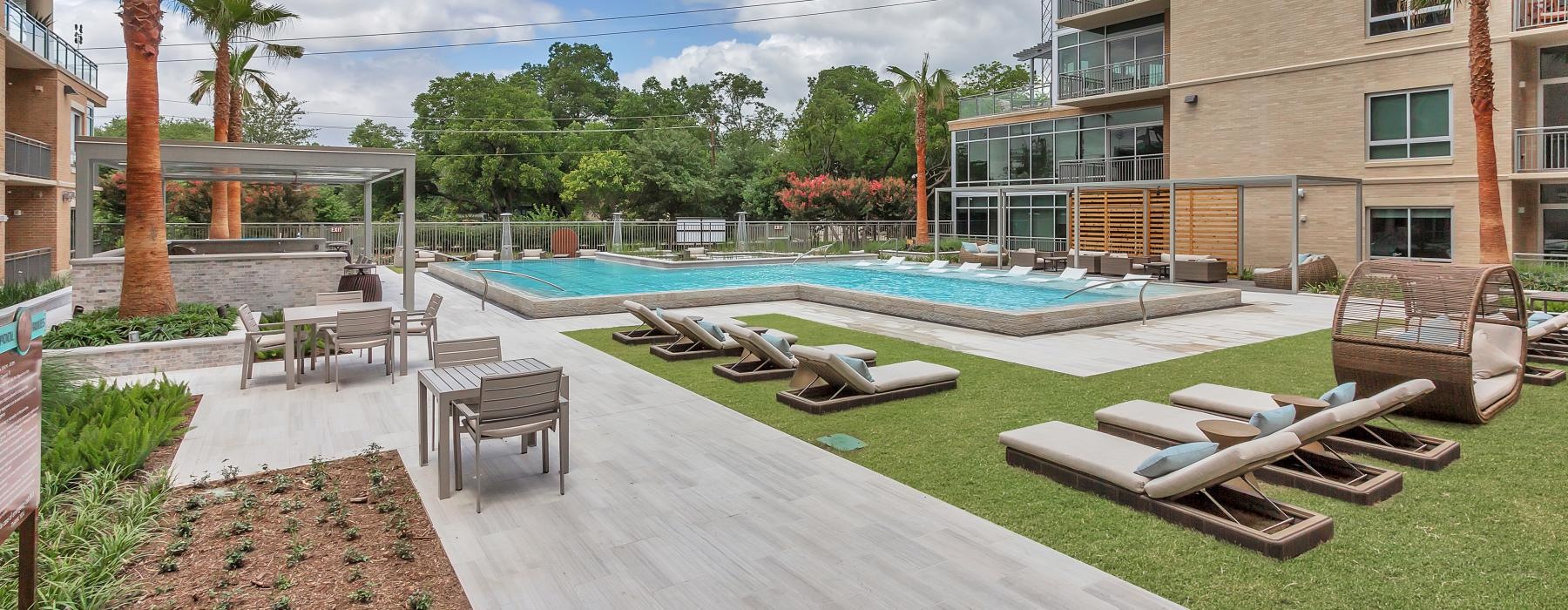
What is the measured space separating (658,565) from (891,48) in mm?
68779

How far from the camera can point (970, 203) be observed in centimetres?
3556

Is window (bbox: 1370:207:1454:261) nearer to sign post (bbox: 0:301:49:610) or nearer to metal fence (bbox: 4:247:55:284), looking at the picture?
sign post (bbox: 0:301:49:610)

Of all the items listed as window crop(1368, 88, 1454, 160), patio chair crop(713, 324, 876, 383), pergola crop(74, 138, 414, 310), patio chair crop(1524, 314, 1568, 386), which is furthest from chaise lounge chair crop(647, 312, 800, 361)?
window crop(1368, 88, 1454, 160)

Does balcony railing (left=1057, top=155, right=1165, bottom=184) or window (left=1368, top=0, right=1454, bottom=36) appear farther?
balcony railing (left=1057, top=155, right=1165, bottom=184)

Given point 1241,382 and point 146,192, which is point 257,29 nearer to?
point 146,192

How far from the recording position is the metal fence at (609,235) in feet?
105

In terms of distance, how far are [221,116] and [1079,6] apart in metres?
26.1

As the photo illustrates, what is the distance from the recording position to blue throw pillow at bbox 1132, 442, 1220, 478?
4.94 metres

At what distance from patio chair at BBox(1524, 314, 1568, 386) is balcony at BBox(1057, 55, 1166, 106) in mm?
18047

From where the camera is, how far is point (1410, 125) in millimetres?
20703

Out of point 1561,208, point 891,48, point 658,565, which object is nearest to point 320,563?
point 658,565

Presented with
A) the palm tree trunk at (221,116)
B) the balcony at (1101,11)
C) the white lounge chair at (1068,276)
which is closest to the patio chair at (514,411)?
the white lounge chair at (1068,276)

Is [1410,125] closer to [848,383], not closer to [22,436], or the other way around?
[848,383]

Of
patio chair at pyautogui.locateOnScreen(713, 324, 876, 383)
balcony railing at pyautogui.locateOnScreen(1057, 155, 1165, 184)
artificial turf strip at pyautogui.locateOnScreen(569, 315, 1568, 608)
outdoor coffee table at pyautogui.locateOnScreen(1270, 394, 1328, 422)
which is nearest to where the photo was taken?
artificial turf strip at pyautogui.locateOnScreen(569, 315, 1568, 608)
